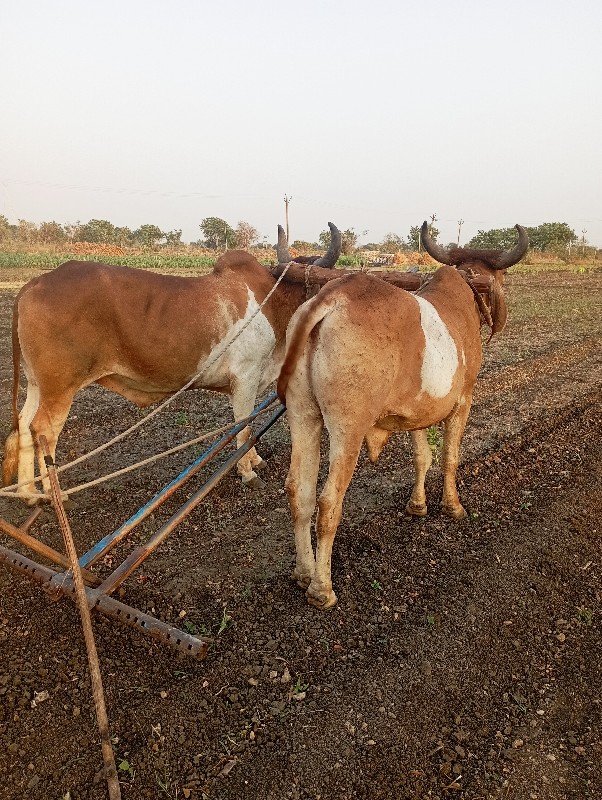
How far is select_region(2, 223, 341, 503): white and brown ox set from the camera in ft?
15.6

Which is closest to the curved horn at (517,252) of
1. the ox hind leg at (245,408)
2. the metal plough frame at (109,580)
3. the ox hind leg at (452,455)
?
the ox hind leg at (452,455)

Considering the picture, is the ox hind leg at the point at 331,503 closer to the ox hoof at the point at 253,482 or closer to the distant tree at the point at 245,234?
the ox hoof at the point at 253,482

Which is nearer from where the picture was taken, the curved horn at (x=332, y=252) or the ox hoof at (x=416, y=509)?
the ox hoof at (x=416, y=509)

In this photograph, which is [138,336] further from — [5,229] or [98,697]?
[5,229]

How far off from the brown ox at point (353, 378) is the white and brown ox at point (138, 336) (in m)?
1.62

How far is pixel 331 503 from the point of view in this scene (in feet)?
11.9

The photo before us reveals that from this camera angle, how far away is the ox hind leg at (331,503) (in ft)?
11.7

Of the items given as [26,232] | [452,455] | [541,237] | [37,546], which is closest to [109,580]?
[37,546]

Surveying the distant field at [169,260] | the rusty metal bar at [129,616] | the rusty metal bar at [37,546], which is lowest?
the distant field at [169,260]

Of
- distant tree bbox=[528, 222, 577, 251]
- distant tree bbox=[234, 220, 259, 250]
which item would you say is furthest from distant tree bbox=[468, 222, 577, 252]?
distant tree bbox=[234, 220, 259, 250]

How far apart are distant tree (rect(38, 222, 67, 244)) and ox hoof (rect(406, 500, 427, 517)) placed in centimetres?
6031

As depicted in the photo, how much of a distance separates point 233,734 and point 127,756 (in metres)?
0.51

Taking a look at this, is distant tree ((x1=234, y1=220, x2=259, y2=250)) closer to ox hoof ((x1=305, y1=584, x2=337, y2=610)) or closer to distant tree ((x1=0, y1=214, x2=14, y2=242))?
distant tree ((x1=0, y1=214, x2=14, y2=242))

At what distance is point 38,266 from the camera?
38.4 m
